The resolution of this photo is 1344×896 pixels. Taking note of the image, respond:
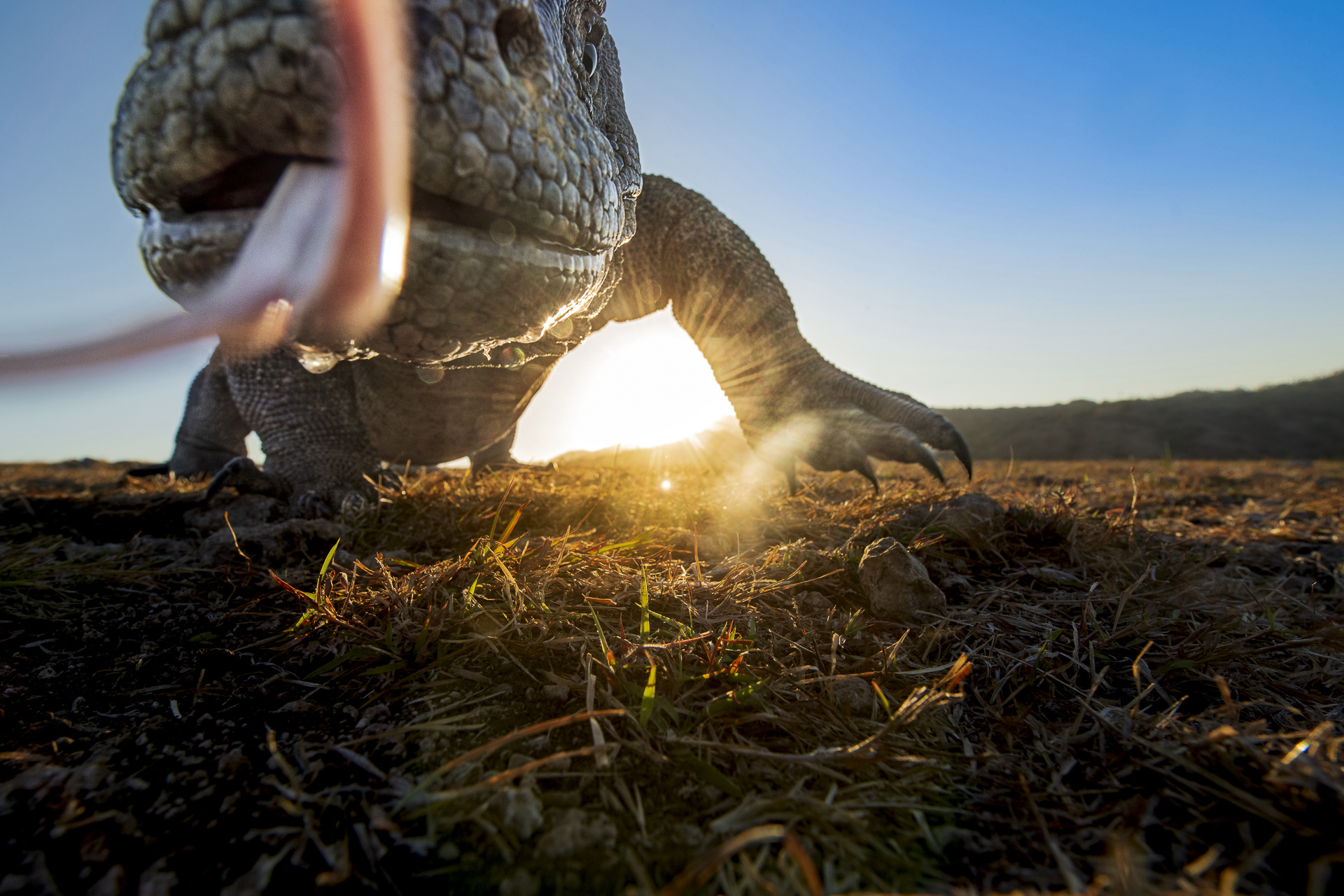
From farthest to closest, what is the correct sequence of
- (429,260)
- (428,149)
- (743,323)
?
(743,323), (429,260), (428,149)

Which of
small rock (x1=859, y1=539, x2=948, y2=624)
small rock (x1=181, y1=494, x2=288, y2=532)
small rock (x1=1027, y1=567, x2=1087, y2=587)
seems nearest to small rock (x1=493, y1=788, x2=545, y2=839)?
small rock (x1=859, y1=539, x2=948, y2=624)

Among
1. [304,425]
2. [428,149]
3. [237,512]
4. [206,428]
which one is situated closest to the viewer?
[428,149]

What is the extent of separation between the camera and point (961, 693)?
781 mm

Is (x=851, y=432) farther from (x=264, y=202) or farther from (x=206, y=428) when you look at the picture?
(x=206, y=428)

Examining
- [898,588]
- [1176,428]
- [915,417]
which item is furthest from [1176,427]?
[898,588]

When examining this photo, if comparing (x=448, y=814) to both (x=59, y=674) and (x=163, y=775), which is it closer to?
(x=163, y=775)

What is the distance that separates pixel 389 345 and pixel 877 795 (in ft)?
3.81

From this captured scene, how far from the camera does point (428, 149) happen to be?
90 centimetres

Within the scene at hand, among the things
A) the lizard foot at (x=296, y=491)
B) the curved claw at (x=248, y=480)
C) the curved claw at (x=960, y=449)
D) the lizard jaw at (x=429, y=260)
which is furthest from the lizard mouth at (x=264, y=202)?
the curved claw at (x=960, y=449)

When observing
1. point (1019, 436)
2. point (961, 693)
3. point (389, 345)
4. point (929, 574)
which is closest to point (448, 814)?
point (961, 693)

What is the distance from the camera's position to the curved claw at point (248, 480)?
81.9 inches

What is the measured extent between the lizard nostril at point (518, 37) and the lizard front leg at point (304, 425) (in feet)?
5.84

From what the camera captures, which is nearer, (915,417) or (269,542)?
(269,542)

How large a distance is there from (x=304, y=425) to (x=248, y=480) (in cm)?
32
